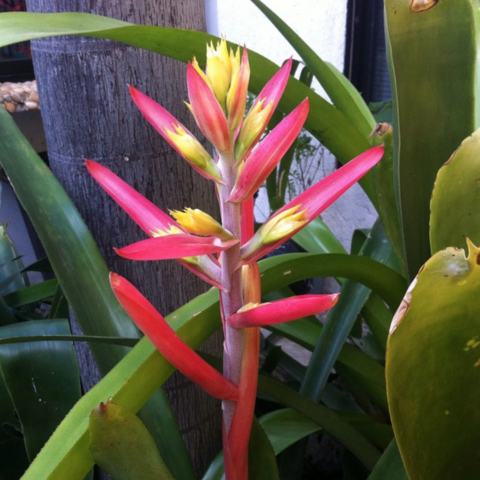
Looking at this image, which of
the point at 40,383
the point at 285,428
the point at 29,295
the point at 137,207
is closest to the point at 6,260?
the point at 29,295

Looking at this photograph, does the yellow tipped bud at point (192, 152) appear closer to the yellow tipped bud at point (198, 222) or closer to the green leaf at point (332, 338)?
the yellow tipped bud at point (198, 222)

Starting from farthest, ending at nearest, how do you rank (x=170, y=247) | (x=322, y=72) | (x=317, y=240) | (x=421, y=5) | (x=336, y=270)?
(x=317, y=240), (x=322, y=72), (x=336, y=270), (x=421, y=5), (x=170, y=247)

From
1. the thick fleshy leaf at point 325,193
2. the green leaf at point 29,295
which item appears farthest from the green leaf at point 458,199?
the green leaf at point 29,295

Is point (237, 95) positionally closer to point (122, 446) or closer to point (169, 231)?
point (169, 231)

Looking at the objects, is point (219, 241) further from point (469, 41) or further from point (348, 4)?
point (348, 4)

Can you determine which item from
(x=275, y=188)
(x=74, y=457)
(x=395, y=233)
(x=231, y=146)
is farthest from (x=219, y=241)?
(x=275, y=188)

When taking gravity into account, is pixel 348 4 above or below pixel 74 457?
above
